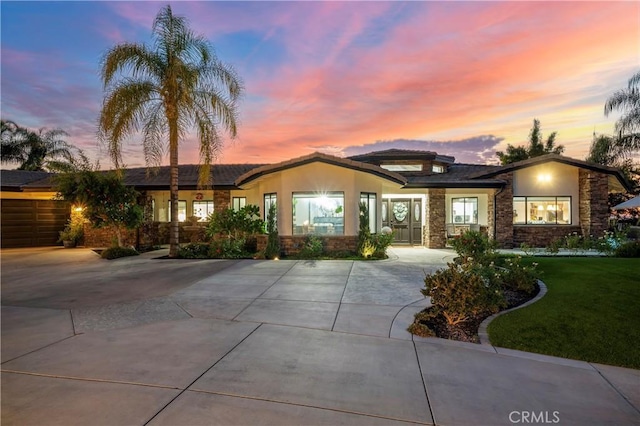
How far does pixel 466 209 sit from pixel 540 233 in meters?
3.60

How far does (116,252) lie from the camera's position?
13.3 m

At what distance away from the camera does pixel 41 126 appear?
2717 cm

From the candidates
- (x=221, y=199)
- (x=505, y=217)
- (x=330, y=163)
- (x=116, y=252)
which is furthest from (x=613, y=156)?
(x=116, y=252)

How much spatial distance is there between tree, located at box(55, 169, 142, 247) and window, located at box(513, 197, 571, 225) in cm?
1840

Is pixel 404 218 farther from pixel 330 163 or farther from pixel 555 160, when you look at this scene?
pixel 555 160

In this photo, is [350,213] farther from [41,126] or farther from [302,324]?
[41,126]

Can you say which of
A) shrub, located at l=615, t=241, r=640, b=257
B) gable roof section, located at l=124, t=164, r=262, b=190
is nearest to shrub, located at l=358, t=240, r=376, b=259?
gable roof section, located at l=124, t=164, r=262, b=190

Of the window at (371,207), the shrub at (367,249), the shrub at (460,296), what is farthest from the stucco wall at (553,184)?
the shrub at (460,296)

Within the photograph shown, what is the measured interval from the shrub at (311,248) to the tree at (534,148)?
99.1 ft

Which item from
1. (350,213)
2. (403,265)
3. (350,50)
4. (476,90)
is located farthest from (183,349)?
(476,90)

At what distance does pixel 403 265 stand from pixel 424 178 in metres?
7.81

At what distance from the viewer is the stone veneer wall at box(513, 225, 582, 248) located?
1633 cm

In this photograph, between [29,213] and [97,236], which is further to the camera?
[29,213]

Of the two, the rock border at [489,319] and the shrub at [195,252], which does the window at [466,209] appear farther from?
the shrub at [195,252]
